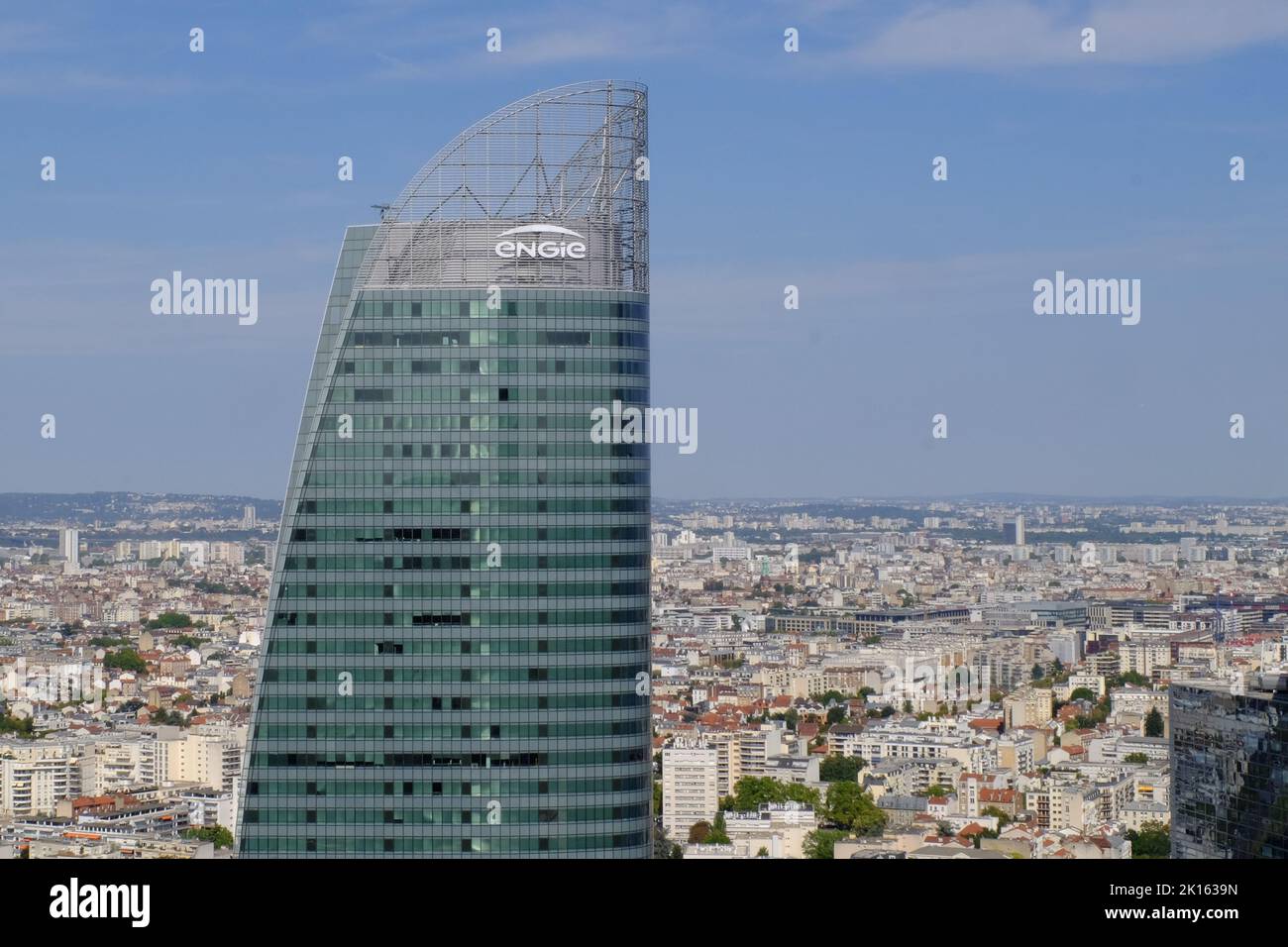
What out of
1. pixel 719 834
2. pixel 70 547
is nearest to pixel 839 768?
pixel 719 834

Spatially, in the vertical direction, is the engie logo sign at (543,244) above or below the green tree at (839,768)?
above

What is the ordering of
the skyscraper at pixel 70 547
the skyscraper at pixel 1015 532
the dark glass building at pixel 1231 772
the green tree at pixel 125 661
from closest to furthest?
the dark glass building at pixel 1231 772 < the green tree at pixel 125 661 < the skyscraper at pixel 70 547 < the skyscraper at pixel 1015 532

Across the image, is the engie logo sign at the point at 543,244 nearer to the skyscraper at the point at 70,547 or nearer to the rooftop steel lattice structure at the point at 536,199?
the rooftop steel lattice structure at the point at 536,199

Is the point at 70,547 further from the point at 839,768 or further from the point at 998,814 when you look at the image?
the point at 998,814

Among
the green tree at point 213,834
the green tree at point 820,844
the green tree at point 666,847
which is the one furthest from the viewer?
the green tree at point 213,834

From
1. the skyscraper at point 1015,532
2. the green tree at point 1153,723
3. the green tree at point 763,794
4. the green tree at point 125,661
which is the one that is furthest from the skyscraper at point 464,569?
the skyscraper at point 1015,532
